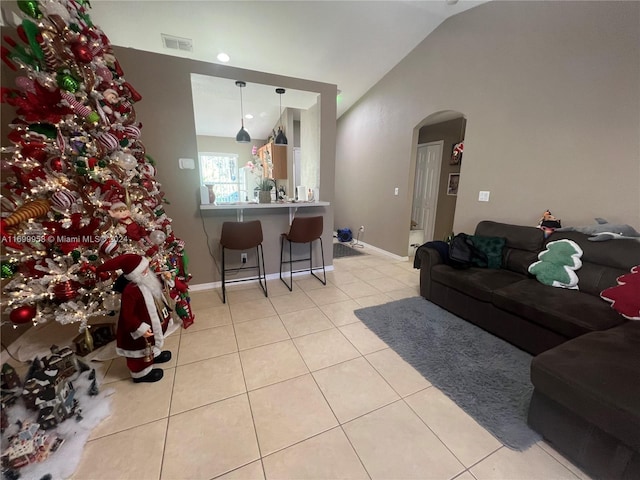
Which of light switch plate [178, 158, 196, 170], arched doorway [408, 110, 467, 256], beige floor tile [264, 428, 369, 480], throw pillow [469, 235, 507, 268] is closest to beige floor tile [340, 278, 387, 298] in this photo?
throw pillow [469, 235, 507, 268]

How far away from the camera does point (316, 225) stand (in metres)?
3.10

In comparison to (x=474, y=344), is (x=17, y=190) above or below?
above

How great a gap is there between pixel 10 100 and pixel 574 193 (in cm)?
421

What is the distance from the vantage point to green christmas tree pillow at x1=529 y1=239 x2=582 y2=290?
6.66 feet

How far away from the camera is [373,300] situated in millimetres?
2816

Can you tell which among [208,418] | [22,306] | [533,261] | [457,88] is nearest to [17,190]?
[22,306]

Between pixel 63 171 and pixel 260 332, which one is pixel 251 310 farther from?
pixel 63 171

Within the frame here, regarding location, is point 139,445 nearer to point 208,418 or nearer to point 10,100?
point 208,418

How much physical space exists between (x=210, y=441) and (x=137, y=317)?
84 centimetres

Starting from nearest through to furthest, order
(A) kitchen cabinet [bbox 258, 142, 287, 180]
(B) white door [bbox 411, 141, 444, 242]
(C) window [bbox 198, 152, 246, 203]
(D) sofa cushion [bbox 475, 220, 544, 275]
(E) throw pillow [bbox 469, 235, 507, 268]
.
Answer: (D) sofa cushion [bbox 475, 220, 544, 275] < (E) throw pillow [bbox 469, 235, 507, 268] < (B) white door [bbox 411, 141, 444, 242] < (A) kitchen cabinet [bbox 258, 142, 287, 180] < (C) window [bbox 198, 152, 246, 203]

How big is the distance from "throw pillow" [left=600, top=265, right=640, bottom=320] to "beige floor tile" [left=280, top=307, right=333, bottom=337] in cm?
200

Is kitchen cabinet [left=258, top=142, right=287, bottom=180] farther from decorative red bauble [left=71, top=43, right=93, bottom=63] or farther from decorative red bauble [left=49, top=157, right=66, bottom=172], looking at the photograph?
decorative red bauble [left=49, top=157, right=66, bottom=172]

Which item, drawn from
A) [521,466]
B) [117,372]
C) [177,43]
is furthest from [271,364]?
[177,43]

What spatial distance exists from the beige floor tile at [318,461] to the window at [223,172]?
673 centimetres
